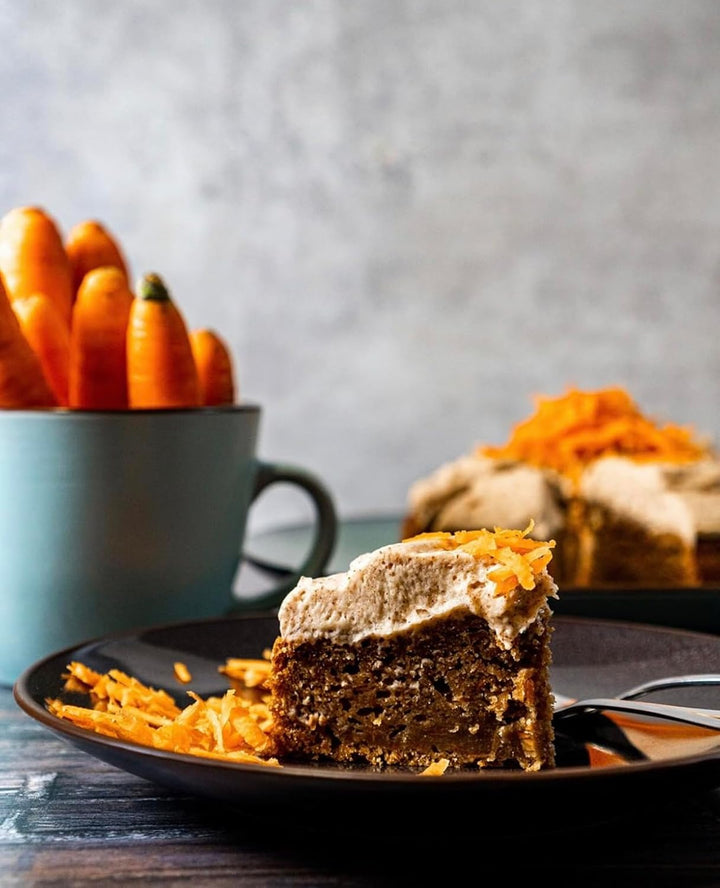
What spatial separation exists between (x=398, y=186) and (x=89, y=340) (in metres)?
2.50

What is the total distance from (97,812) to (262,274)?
2.87 m

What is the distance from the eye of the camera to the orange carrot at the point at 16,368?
1041 mm

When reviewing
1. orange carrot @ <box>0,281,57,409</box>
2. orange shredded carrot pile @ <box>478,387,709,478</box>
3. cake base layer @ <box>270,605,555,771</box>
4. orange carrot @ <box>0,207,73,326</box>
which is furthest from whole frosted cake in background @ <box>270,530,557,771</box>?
orange shredded carrot pile @ <box>478,387,709,478</box>

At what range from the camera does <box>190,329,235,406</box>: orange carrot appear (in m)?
1.18

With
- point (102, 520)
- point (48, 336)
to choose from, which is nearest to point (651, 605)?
point (102, 520)

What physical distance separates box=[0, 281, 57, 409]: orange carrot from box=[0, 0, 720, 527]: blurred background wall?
2409 mm

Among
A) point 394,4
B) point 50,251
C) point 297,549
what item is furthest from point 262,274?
point 50,251

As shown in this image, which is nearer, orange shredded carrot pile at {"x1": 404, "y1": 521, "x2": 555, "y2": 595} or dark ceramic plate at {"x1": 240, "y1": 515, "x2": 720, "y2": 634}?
orange shredded carrot pile at {"x1": 404, "y1": 521, "x2": 555, "y2": 595}

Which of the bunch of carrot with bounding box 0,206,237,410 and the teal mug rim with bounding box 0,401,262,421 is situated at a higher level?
the bunch of carrot with bounding box 0,206,237,410

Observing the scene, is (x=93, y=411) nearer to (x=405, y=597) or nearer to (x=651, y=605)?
(x=405, y=597)

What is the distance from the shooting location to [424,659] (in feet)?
2.63

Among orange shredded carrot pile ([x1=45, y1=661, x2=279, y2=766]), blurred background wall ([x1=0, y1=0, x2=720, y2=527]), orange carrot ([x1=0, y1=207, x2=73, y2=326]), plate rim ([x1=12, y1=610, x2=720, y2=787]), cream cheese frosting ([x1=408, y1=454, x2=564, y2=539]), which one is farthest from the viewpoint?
blurred background wall ([x1=0, y1=0, x2=720, y2=527])

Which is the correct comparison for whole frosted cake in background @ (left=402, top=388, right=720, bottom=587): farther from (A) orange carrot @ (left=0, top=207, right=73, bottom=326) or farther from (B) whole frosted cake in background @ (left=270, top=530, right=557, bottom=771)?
(B) whole frosted cake in background @ (left=270, top=530, right=557, bottom=771)

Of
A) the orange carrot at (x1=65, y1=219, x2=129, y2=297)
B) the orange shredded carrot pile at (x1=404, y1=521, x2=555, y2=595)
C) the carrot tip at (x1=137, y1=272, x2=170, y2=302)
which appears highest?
the orange carrot at (x1=65, y1=219, x2=129, y2=297)
